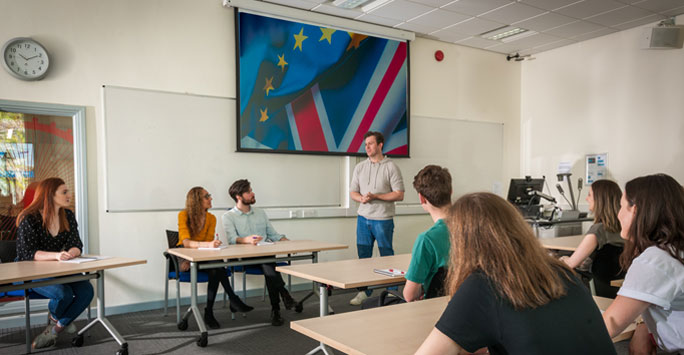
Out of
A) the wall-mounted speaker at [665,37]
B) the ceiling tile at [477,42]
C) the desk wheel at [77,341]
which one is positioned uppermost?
the ceiling tile at [477,42]

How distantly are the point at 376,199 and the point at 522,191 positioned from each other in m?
1.91

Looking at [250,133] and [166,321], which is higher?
[250,133]

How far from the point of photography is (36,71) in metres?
4.12

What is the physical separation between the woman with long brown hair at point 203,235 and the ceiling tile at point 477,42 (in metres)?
4.11

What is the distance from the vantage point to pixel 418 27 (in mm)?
6039

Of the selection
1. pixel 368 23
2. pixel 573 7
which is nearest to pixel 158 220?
pixel 368 23

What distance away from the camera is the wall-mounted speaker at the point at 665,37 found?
5.41 m

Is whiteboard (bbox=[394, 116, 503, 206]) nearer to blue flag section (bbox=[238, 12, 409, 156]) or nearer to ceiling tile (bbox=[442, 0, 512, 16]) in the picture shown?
blue flag section (bbox=[238, 12, 409, 156])

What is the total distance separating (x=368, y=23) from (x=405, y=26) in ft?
1.56

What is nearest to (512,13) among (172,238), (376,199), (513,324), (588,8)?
(588,8)

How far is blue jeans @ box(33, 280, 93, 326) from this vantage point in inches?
134

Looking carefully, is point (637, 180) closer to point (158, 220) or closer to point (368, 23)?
point (158, 220)

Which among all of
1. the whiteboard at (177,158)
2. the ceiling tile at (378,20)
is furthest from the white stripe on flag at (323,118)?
the ceiling tile at (378,20)

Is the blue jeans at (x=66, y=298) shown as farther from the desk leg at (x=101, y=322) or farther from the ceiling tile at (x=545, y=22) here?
the ceiling tile at (x=545, y=22)
